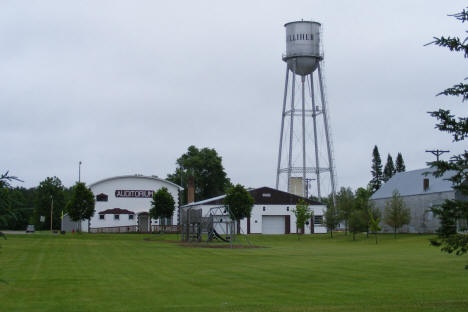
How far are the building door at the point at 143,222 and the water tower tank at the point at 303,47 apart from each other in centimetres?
2987

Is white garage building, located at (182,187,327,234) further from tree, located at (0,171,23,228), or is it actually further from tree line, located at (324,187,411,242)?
tree, located at (0,171,23,228)

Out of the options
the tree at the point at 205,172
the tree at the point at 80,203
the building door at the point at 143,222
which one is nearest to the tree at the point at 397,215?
the tree at the point at 80,203

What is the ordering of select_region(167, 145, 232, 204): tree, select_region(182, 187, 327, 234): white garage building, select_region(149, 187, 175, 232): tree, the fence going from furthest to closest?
1. select_region(167, 145, 232, 204): tree
2. the fence
3. select_region(182, 187, 327, 234): white garage building
4. select_region(149, 187, 175, 232): tree

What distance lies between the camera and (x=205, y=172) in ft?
399

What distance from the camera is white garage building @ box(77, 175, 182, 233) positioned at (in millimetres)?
83812

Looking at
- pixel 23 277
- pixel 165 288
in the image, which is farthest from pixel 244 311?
pixel 23 277

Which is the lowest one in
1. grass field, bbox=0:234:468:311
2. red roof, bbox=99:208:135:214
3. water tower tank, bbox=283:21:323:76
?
grass field, bbox=0:234:468:311

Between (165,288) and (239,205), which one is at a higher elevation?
(239,205)

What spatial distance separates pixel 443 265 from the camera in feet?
84.0

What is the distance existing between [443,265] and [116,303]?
1535 cm

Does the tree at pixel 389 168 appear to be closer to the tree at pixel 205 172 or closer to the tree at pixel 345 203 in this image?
the tree at pixel 205 172

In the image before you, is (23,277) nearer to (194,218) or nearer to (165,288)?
(165,288)

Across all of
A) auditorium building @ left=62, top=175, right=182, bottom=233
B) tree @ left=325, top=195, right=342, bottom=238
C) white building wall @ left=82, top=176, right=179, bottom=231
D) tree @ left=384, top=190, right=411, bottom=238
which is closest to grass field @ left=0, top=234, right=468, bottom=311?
tree @ left=384, top=190, right=411, bottom=238

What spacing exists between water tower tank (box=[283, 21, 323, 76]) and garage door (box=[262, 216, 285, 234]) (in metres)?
20.6
